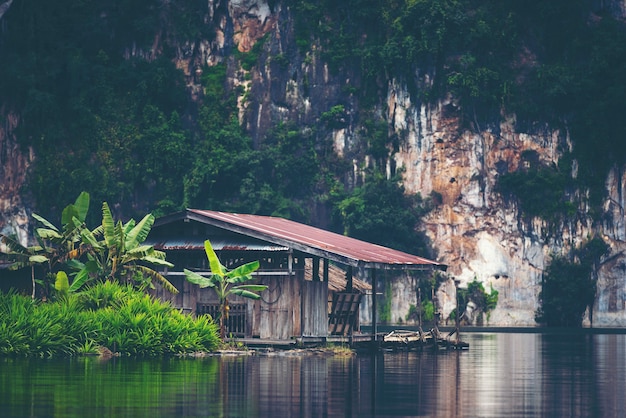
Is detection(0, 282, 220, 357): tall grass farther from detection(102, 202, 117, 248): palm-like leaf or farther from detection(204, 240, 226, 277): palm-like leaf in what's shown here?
detection(204, 240, 226, 277): palm-like leaf

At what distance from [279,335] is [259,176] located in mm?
41115

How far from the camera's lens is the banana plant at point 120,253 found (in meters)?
41.3

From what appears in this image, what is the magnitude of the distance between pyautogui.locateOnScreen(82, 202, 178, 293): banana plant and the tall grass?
220 centimetres

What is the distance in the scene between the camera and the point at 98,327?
37469 mm

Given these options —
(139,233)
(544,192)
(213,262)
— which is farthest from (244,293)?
(544,192)

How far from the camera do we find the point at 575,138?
80562 mm

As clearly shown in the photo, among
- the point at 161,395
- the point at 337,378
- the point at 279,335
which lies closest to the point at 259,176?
the point at 279,335

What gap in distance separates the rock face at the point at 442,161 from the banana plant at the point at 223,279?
122 ft

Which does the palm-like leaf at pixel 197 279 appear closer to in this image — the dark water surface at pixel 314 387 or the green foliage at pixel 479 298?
the dark water surface at pixel 314 387

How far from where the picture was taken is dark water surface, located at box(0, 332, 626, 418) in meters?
23.5

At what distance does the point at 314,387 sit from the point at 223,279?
46.9 ft

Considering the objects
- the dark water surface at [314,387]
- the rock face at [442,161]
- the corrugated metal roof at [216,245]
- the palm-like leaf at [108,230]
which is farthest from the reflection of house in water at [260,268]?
the rock face at [442,161]

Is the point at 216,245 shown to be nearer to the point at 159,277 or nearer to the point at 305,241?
the point at 159,277

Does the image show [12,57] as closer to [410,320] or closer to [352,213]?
[352,213]
